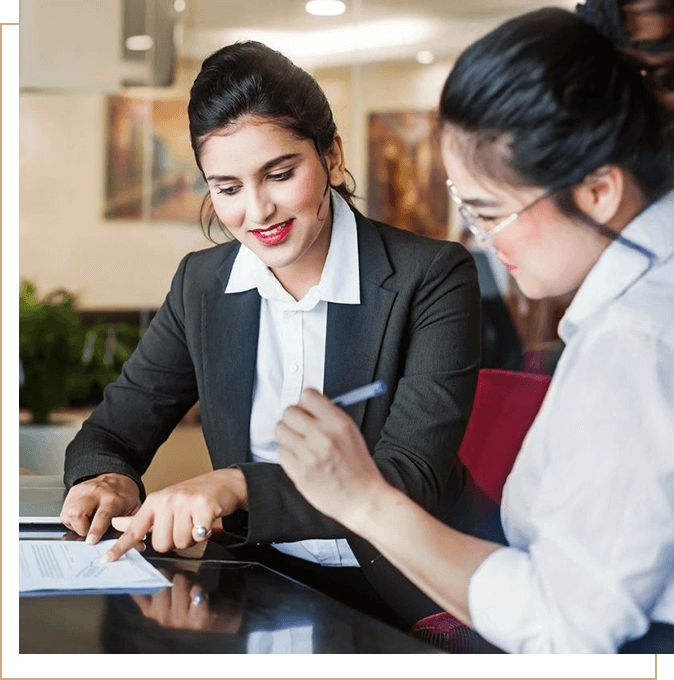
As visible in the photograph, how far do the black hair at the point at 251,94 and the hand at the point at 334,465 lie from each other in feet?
1.79

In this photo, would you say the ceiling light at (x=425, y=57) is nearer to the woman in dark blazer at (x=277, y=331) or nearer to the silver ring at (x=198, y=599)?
the woman in dark blazer at (x=277, y=331)

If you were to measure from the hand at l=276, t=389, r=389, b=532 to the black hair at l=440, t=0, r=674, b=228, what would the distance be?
0.28m

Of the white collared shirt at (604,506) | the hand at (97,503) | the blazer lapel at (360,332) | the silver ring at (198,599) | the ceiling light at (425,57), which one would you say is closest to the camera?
the white collared shirt at (604,506)

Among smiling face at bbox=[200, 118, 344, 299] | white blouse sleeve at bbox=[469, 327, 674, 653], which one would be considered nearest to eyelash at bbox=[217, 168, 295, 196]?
smiling face at bbox=[200, 118, 344, 299]

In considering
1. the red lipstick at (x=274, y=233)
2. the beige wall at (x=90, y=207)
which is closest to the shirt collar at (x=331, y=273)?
the red lipstick at (x=274, y=233)

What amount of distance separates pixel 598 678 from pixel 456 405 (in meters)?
0.52

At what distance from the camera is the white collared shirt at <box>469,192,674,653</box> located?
797 mm

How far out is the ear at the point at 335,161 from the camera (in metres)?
1.44

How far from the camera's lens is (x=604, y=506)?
0.80 meters

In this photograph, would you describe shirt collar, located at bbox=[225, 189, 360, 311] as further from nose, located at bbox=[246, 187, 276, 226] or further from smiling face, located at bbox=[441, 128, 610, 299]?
smiling face, located at bbox=[441, 128, 610, 299]

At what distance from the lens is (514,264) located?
0.96m

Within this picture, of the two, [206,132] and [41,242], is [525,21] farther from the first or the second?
[41,242]

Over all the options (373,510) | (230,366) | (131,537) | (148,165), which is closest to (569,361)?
(373,510)

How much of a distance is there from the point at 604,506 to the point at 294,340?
0.72 metres
